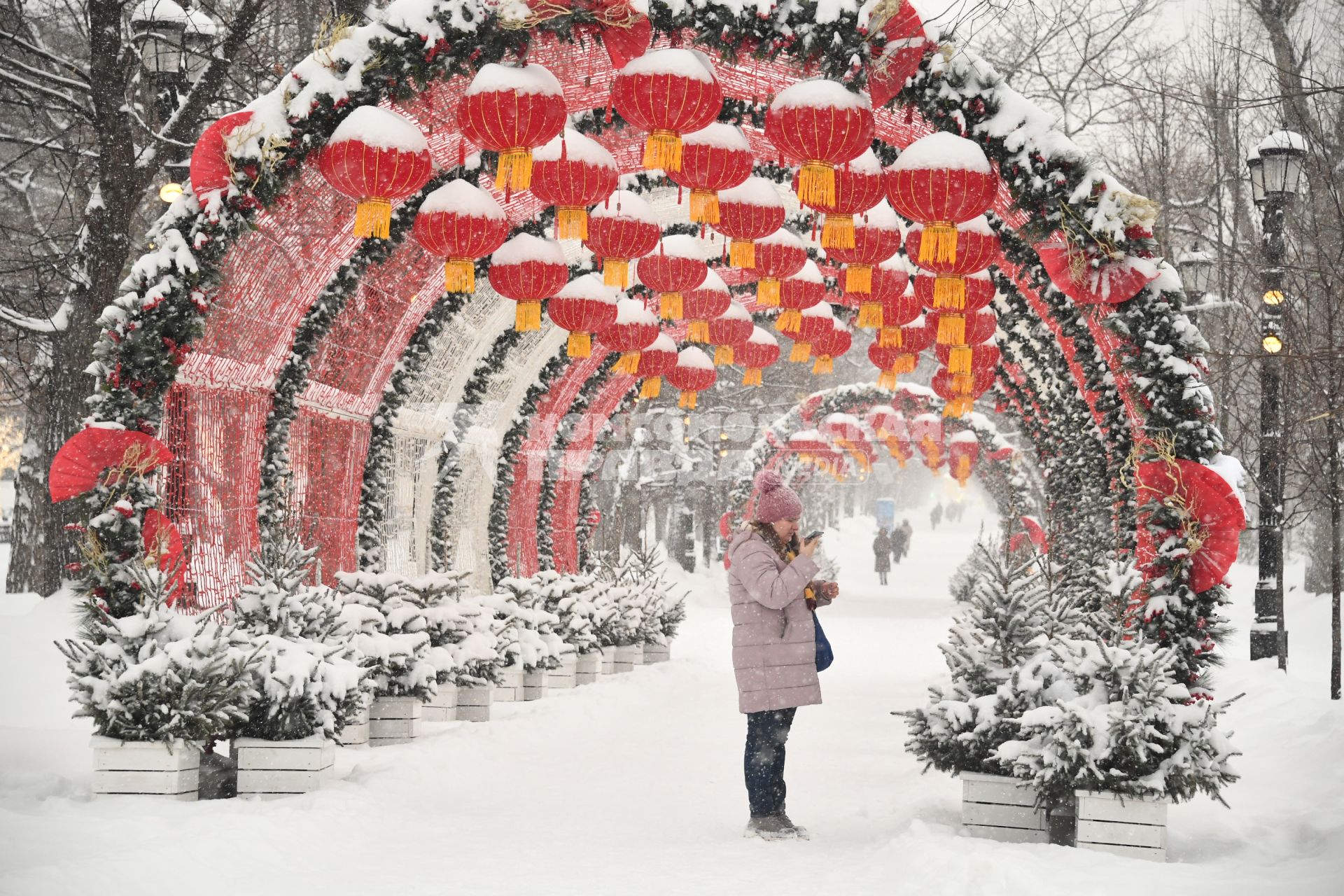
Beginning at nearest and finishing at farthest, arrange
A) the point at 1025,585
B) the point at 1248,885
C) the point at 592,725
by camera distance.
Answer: the point at 1248,885 → the point at 1025,585 → the point at 592,725

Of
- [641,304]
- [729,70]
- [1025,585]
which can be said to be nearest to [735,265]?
[729,70]

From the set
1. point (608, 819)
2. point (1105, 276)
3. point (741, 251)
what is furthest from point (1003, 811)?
point (741, 251)

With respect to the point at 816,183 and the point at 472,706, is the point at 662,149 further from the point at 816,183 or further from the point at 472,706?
the point at 472,706

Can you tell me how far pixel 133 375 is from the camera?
762cm

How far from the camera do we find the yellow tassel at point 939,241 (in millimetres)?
8633

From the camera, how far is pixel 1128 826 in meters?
6.18

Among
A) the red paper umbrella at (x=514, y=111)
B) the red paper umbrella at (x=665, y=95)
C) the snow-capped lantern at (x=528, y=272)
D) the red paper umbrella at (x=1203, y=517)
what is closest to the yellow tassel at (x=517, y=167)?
Result: the red paper umbrella at (x=514, y=111)

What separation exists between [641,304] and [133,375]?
20.5ft

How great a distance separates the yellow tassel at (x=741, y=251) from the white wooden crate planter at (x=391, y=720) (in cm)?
418

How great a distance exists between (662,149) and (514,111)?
98cm

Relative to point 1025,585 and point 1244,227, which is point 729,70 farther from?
point 1244,227

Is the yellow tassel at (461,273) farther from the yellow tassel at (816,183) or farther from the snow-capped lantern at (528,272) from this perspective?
the yellow tassel at (816,183)

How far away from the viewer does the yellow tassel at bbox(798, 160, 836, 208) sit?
8172 mm

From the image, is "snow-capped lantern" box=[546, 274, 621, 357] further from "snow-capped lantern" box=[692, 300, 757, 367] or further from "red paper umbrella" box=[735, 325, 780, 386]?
"red paper umbrella" box=[735, 325, 780, 386]
